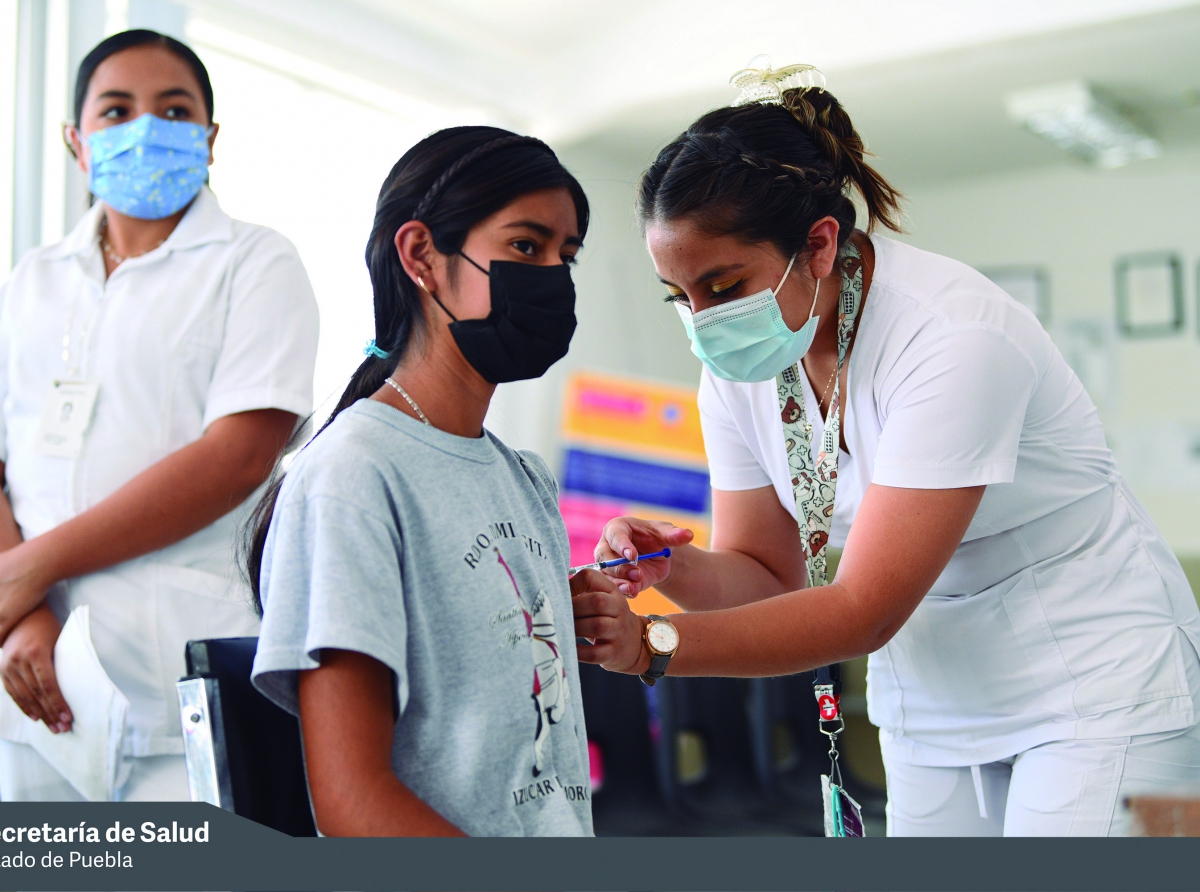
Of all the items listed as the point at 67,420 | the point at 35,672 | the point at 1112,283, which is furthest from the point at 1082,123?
the point at 35,672

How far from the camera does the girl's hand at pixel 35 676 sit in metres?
1.56

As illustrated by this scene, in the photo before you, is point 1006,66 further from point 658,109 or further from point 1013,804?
point 1013,804

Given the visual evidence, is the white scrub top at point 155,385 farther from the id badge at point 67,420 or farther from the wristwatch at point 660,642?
the wristwatch at point 660,642

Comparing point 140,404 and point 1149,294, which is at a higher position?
point 1149,294

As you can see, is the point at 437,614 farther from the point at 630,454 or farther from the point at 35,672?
the point at 630,454

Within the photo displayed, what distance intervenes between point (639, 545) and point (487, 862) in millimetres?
637

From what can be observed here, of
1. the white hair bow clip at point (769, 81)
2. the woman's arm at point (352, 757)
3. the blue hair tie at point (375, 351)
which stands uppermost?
the white hair bow clip at point (769, 81)

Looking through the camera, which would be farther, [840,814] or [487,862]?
[840,814]

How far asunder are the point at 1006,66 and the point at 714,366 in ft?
9.49

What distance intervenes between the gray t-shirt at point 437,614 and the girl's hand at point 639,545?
1.01 ft

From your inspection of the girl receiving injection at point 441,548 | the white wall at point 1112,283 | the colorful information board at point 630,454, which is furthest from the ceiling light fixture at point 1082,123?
the girl receiving injection at point 441,548

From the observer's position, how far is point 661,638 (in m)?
1.26

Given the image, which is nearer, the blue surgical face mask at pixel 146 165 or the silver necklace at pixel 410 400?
the silver necklace at pixel 410 400

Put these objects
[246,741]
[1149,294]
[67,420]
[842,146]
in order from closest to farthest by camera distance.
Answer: [246,741] < [842,146] < [67,420] < [1149,294]
